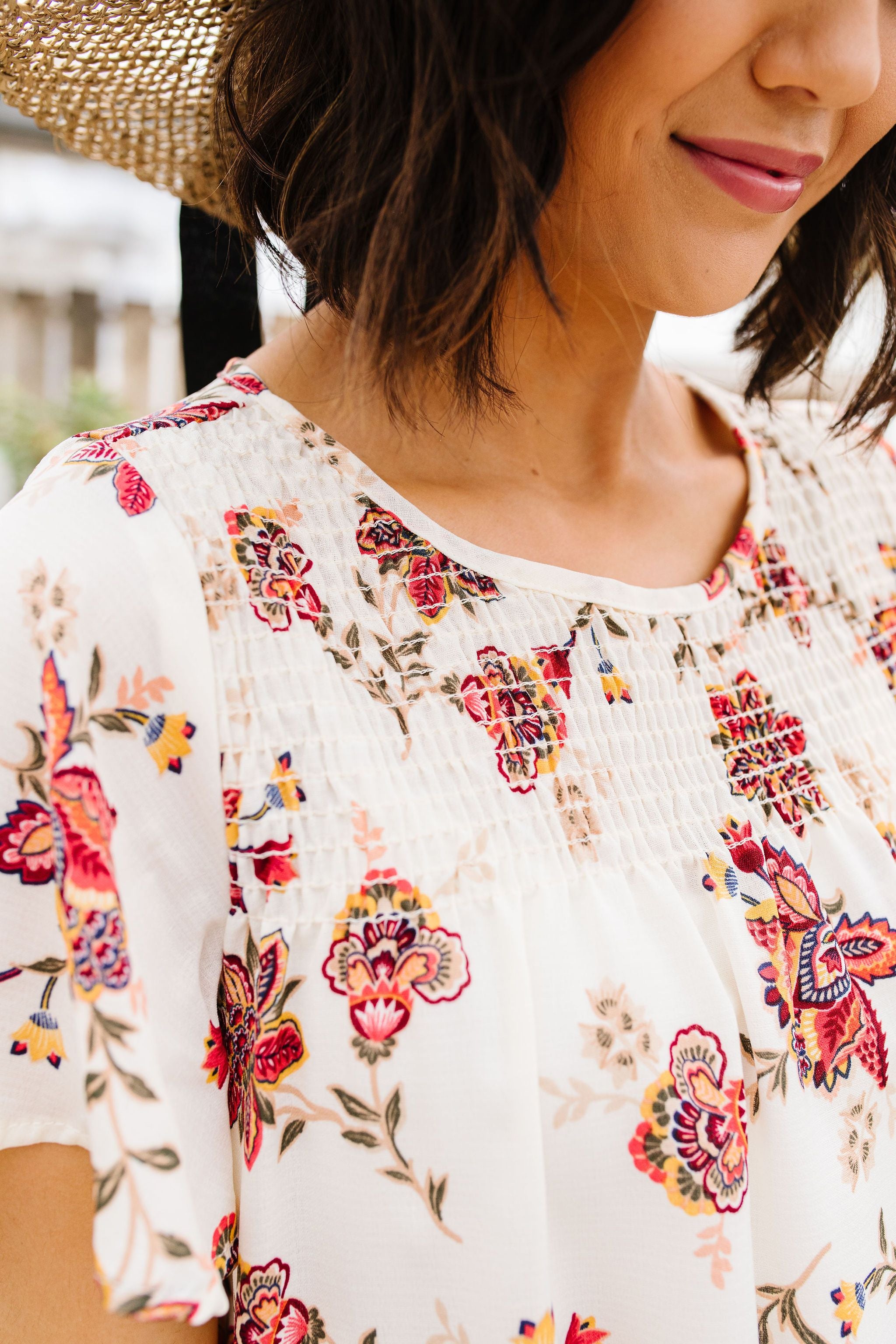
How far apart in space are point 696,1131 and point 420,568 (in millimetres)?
387

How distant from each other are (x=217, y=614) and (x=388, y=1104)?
30 cm

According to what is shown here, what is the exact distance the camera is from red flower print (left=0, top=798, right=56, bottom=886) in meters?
0.56

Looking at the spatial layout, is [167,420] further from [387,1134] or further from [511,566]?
[387,1134]

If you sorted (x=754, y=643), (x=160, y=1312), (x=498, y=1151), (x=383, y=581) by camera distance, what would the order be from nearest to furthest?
Result: (x=160, y=1312) → (x=498, y=1151) → (x=383, y=581) → (x=754, y=643)

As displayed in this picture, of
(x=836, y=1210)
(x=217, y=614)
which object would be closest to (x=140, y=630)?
(x=217, y=614)

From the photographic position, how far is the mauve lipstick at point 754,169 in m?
0.60

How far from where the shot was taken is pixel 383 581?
0.66 metres

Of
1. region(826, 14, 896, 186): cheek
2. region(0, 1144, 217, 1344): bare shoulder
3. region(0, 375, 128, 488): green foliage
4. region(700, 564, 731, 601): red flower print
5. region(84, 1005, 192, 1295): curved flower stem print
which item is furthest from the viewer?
region(0, 375, 128, 488): green foliage

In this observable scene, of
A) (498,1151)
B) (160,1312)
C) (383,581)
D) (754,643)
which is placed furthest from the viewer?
(754,643)

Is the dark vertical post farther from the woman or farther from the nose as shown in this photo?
the nose

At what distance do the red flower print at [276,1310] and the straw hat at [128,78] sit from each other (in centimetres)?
75

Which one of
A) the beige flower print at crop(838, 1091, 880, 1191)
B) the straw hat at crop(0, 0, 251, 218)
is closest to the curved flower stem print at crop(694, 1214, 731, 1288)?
the beige flower print at crop(838, 1091, 880, 1191)

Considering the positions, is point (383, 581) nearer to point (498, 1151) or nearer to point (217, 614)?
point (217, 614)

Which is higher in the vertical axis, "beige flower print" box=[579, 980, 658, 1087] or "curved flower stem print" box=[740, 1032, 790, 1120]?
"beige flower print" box=[579, 980, 658, 1087]
